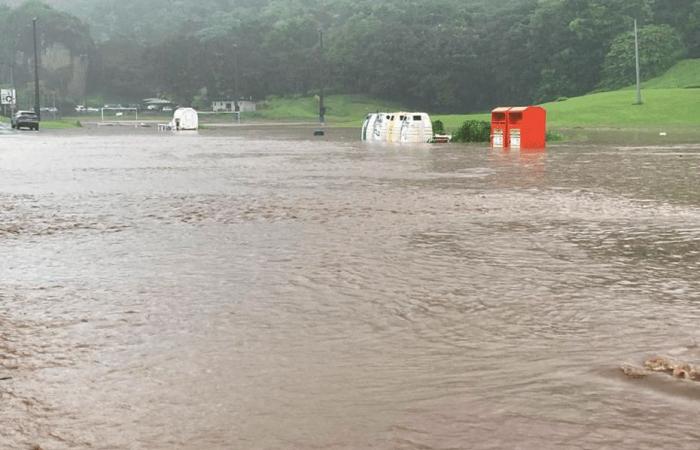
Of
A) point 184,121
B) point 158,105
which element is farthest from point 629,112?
point 158,105

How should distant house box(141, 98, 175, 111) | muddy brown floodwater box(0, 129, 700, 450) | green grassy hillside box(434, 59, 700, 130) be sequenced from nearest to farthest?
muddy brown floodwater box(0, 129, 700, 450)
green grassy hillside box(434, 59, 700, 130)
distant house box(141, 98, 175, 111)

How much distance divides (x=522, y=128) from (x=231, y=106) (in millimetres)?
108772

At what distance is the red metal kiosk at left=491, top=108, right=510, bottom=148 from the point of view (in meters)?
32.1

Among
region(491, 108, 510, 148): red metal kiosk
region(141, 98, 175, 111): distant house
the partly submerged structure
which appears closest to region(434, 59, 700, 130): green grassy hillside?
the partly submerged structure

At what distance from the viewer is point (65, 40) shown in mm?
172125

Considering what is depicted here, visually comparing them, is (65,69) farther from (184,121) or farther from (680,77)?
(680,77)

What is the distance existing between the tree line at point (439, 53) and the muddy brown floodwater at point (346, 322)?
8157 centimetres

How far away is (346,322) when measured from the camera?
19.7ft

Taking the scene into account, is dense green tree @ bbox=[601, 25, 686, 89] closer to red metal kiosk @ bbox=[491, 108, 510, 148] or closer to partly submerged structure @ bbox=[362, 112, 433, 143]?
partly submerged structure @ bbox=[362, 112, 433, 143]

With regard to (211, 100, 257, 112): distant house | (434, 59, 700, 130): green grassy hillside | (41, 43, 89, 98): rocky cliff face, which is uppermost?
(41, 43, 89, 98): rocky cliff face

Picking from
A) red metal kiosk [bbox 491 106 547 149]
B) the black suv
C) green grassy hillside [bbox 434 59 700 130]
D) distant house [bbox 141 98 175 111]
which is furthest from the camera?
distant house [bbox 141 98 175 111]

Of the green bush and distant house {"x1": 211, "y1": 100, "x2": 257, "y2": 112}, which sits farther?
distant house {"x1": 211, "y1": 100, "x2": 257, "y2": 112}

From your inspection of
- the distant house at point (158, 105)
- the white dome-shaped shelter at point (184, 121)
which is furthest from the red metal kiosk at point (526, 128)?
the distant house at point (158, 105)

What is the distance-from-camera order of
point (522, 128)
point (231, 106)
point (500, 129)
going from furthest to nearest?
point (231, 106), point (500, 129), point (522, 128)
